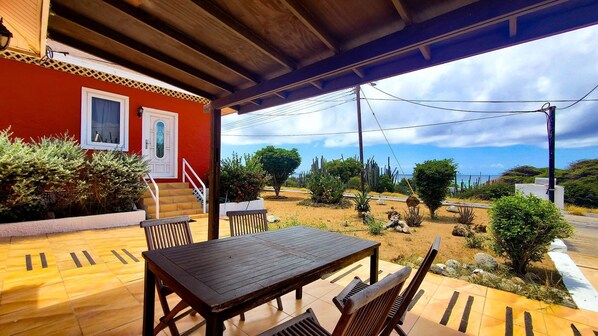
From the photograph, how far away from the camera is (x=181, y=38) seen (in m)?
2.44

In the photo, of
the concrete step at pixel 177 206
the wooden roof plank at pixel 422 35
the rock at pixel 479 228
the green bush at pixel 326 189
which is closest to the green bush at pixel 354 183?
the green bush at pixel 326 189

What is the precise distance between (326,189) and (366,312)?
9.17 meters

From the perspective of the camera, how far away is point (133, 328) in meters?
2.10

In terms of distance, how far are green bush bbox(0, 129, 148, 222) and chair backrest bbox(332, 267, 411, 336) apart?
6.14 m

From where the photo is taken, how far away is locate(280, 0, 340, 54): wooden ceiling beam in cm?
182

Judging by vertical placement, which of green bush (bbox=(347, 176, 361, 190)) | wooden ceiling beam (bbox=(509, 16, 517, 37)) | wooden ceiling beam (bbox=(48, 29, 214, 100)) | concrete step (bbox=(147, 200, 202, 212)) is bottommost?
concrete step (bbox=(147, 200, 202, 212))

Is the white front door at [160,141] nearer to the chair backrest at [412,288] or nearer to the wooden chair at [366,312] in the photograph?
the wooden chair at [366,312]

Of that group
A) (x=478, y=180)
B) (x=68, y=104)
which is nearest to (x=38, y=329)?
(x=68, y=104)

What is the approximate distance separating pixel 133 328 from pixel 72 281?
4.62ft

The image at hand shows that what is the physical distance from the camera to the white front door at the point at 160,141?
297 inches

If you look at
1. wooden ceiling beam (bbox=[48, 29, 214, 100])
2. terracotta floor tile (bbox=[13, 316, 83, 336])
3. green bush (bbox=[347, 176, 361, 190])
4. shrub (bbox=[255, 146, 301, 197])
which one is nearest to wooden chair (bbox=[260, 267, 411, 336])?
terracotta floor tile (bbox=[13, 316, 83, 336])

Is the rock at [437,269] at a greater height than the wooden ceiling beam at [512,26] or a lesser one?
lesser

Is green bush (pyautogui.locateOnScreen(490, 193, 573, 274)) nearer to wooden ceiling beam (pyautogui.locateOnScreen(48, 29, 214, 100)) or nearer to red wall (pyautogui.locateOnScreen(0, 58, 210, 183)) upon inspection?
wooden ceiling beam (pyautogui.locateOnScreen(48, 29, 214, 100))

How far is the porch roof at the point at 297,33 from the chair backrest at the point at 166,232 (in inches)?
64.4
